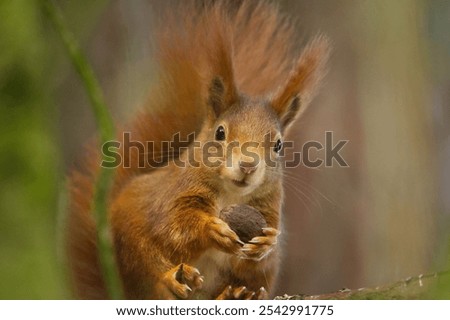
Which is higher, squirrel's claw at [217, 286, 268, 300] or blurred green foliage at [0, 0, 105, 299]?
blurred green foliage at [0, 0, 105, 299]

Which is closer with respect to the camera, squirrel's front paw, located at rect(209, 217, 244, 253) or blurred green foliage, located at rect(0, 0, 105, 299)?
blurred green foliage, located at rect(0, 0, 105, 299)

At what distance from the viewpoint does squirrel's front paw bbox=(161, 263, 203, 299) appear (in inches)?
51.0

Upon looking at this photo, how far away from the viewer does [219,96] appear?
1294mm

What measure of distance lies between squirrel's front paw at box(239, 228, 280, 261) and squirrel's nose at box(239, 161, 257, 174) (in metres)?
0.13

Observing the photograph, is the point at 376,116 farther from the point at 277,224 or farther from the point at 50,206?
the point at 50,206

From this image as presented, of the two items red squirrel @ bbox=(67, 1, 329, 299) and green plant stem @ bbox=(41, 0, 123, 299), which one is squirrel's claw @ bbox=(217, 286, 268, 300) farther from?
green plant stem @ bbox=(41, 0, 123, 299)

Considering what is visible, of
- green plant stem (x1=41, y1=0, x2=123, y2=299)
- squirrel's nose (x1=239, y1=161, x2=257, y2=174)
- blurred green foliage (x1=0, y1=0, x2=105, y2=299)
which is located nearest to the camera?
blurred green foliage (x1=0, y1=0, x2=105, y2=299)

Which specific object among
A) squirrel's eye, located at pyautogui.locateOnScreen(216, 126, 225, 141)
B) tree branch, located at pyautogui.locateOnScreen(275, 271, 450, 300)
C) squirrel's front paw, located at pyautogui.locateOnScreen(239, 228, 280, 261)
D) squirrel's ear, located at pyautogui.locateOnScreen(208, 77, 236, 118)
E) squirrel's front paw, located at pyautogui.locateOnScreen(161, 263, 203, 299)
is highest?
squirrel's ear, located at pyautogui.locateOnScreen(208, 77, 236, 118)

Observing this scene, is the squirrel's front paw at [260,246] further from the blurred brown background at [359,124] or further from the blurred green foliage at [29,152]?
the blurred green foliage at [29,152]

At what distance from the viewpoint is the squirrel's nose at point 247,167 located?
124cm

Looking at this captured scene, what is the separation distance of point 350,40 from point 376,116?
6.5 inches

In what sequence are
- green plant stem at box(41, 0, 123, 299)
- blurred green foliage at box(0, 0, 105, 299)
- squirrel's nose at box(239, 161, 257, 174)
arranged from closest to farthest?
blurred green foliage at box(0, 0, 105, 299) → green plant stem at box(41, 0, 123, 299) → squirrel's nose at box(239, 161, 257, 174)

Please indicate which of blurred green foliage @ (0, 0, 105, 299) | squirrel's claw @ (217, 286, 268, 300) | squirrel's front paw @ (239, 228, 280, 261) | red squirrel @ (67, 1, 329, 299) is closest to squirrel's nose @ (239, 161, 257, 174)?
red squirrel @ (67, 1, 329, 299)
